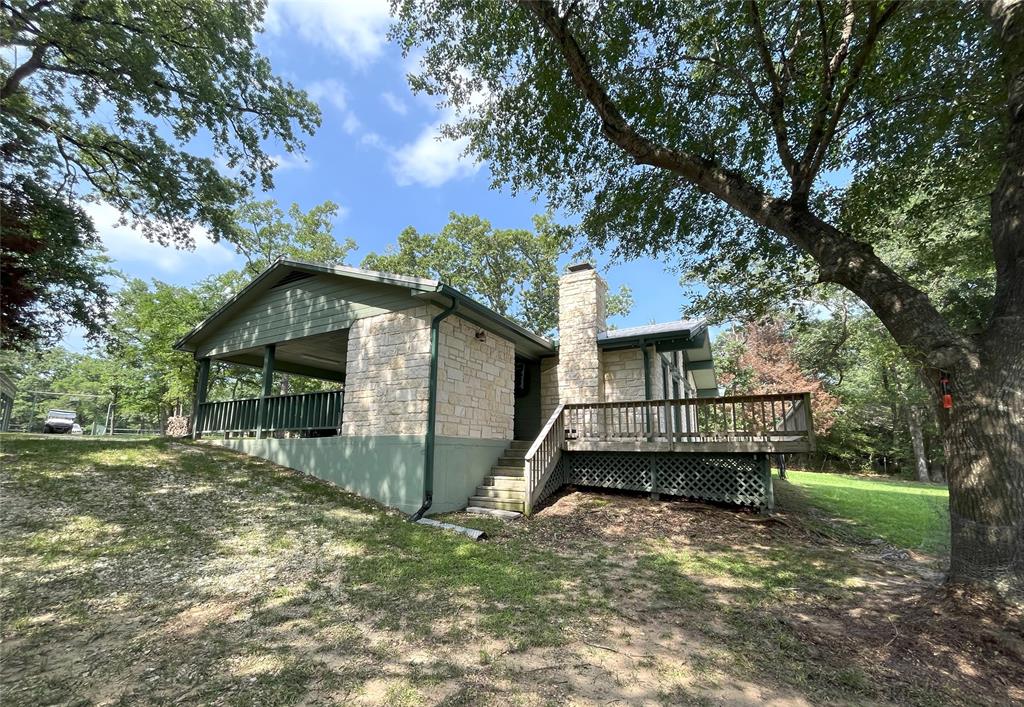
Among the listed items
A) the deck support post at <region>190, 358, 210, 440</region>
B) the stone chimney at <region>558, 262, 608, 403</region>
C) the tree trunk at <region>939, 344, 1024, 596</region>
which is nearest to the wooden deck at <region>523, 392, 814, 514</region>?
the stone chimney at <region>558, 262, 608, 403</region>

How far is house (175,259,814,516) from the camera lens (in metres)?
7.59

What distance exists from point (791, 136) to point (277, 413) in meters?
A: 10.6

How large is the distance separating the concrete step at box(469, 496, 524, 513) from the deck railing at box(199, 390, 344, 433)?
10.00 feet

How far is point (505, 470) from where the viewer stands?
8.88 metres

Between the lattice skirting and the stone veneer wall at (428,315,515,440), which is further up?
the stone veneer wall at (428,315,515,440)

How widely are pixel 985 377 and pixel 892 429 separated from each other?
1111 inches

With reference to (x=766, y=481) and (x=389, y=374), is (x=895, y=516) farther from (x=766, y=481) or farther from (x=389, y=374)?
(x=389, y=374)

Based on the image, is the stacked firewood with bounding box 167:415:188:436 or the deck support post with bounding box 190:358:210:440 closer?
the deck support post with bounding box 190:358:210:440

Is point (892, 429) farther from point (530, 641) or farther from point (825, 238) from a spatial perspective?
point (530, 641)

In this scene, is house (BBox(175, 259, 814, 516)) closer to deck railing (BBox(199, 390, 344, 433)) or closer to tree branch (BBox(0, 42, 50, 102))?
deck railing (BBox(199, 390, 344, 433))

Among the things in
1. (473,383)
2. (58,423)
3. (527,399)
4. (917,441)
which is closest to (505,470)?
(473,383)

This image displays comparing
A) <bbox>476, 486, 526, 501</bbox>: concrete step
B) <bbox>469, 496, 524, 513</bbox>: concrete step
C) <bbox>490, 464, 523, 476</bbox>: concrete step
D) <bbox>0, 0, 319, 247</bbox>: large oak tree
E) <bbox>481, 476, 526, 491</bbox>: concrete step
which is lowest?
<bbox>469, 496, 524, 513</bbox>: concrete step

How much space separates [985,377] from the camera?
3.59m

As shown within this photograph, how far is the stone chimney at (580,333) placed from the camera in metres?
10.6
